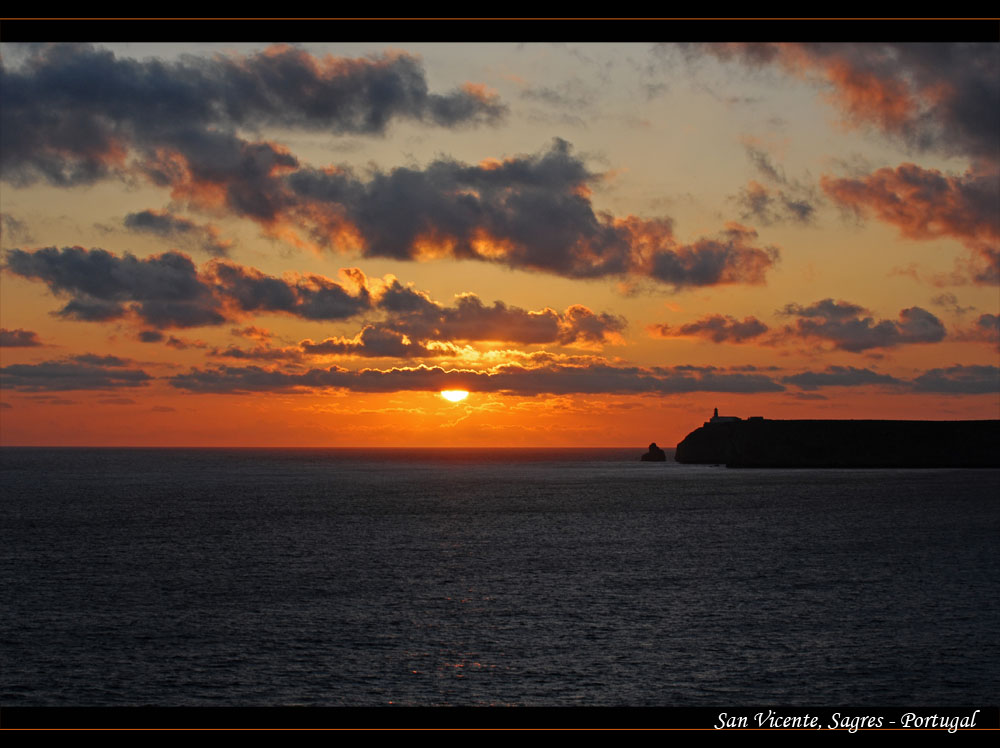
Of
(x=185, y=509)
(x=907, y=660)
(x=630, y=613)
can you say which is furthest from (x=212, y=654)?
(x=185, y=509)

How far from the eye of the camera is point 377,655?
130ft

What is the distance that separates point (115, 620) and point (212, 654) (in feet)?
33.2

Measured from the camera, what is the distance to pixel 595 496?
150 m

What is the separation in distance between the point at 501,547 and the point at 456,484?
118221 millimetres

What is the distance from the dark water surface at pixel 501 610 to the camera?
3500 cm

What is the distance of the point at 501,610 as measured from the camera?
1950 inches

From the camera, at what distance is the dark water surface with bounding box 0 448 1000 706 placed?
1378 inches
